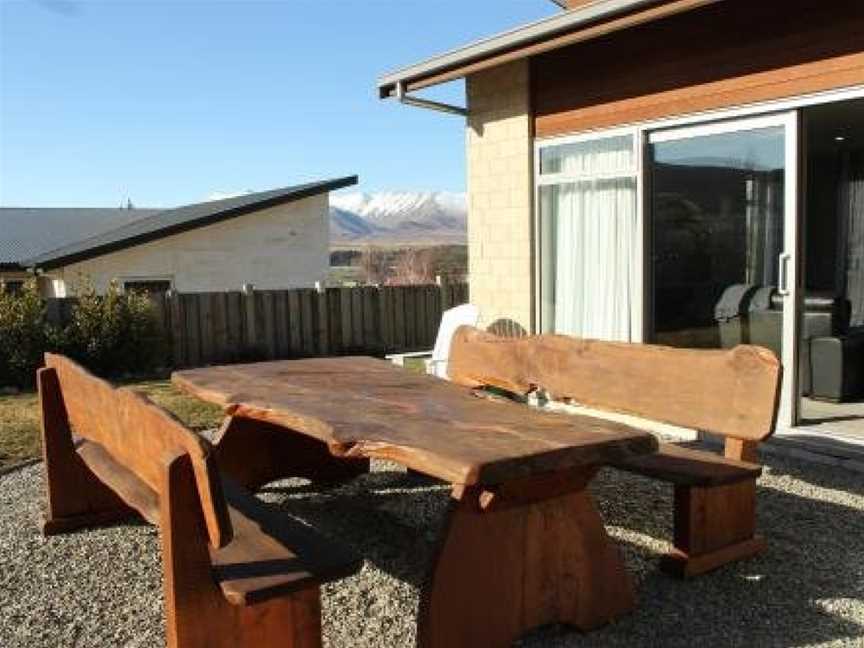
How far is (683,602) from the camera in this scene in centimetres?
342

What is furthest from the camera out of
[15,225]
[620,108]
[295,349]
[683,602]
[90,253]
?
[15,225]

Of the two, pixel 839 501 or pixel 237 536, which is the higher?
pixel 237 536

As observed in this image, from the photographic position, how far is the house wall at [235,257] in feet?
56.4

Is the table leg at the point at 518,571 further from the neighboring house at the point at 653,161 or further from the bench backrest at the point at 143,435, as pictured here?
the neighboring house at the point at 653,161

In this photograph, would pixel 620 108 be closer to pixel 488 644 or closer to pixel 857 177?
pixel 488 644

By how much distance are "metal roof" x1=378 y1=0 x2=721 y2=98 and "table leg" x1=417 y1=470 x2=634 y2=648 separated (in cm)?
355

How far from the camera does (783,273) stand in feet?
18.9

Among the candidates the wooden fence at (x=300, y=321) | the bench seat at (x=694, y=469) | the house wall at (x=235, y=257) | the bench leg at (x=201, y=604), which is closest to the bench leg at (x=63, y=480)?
the bench leg at (x=201, y=604)

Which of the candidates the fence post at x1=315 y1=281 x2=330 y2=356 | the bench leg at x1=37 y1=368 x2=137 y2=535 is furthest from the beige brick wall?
the fence post at x1=315 y1=281 x2=330 y2=356

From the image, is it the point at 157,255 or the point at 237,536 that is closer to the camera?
the point at 237,536

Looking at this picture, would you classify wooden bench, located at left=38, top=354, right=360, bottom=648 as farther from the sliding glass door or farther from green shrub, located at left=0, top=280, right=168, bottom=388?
green shrub, located at left=0, top=280, right=168, bottom=388

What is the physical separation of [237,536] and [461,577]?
30.0 inches

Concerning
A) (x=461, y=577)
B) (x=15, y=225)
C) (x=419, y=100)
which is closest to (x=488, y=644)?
(x=461, y=577)

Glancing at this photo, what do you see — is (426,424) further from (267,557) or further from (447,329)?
(447,329)
